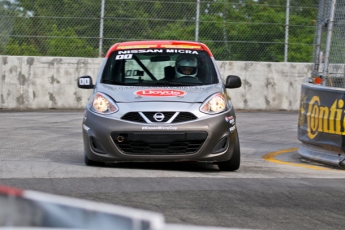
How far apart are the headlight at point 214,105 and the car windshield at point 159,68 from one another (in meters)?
0.57

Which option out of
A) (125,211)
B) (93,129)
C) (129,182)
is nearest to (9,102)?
(93,129)

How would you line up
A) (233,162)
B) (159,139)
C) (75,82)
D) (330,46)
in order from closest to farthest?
(159,139) < (233,162) < (330,46) < (75,82)

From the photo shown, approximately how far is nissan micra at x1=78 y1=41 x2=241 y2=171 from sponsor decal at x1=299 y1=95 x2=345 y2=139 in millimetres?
1717

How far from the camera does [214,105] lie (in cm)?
920

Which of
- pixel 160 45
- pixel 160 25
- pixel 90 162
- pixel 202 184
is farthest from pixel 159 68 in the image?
pixel 160 25

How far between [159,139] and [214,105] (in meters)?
0.83

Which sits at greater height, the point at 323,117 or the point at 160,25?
the point at 160,25

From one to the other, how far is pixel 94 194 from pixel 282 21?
1434cm

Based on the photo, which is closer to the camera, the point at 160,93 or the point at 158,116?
the point at 158,116

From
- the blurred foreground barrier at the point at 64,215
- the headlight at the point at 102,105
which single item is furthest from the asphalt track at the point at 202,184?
the blurred foreground barrier at the point at 64,215

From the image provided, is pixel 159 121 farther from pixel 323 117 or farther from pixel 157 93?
pixel 323 117

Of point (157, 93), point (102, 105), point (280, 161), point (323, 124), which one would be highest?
point (157, 93)

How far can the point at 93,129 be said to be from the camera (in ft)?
29.7

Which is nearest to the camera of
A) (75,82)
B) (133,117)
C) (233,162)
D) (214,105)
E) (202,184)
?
(202,184)
